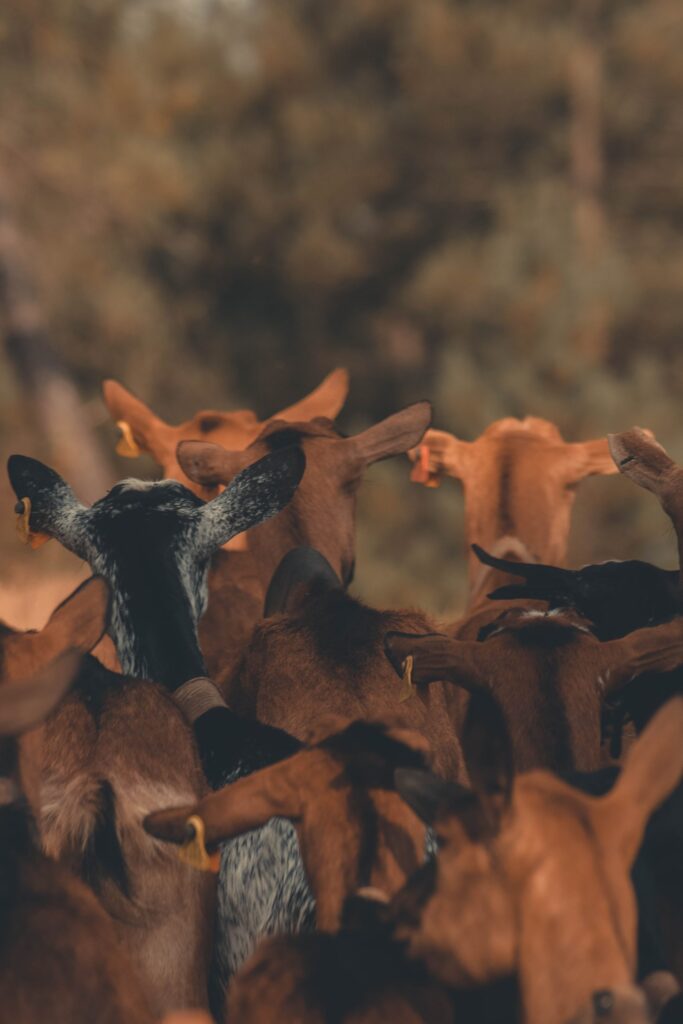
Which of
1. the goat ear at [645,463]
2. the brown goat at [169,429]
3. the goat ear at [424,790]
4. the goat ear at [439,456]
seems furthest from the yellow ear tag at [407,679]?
the brown goat at [169,429]

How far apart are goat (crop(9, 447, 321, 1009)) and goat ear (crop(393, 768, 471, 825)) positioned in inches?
29.4

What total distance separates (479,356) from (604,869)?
14546 millimetres

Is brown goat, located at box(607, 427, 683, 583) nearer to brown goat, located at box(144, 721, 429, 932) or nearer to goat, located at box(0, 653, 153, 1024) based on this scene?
brown goat, located at box(144, 721, 429, 932)

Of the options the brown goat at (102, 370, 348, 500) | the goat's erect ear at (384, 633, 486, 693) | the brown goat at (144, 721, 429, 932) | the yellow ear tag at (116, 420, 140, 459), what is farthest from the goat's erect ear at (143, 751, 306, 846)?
the yellow ear tag at (116, 420, 140, 459)

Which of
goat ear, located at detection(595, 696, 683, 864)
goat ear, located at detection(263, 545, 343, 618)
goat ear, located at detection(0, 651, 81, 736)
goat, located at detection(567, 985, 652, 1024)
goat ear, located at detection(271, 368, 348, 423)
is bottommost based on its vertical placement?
goat, located at detection(567, 985, 652, 1024)

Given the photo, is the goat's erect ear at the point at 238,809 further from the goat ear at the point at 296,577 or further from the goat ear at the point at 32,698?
the goat ear at the point at 296,577

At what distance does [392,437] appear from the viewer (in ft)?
19.7

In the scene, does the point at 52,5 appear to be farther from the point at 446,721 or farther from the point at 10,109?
the point at 446,721

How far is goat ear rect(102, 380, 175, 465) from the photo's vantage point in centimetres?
757

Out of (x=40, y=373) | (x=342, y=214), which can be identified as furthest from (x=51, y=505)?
(x=40, y=373)

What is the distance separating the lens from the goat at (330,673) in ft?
13.9

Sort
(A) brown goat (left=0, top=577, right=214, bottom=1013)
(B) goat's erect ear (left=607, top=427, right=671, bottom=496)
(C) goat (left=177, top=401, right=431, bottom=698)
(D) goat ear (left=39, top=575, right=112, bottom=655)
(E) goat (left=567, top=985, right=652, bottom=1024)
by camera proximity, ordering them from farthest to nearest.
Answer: (C) goat (left=177, top=401, right=431, bottom=698) → (B) goat's erect ear (left=607, top=427, right=671, bottom=496) → (A) brown goat (left=0, top=577, right=214, bottom=1013) → (D) goat ear (left=39, top=575, right=112, bottom=655) → (E) goat (left=567, top=985, right=652, bottom=1024)

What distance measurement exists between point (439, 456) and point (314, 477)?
1379 millimetres

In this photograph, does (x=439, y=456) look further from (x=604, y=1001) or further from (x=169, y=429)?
(x=604, y=1001)
